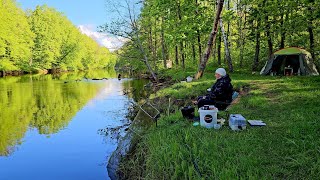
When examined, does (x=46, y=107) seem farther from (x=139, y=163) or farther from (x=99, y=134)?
(x=139, y=163)

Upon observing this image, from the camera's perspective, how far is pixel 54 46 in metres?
59.5

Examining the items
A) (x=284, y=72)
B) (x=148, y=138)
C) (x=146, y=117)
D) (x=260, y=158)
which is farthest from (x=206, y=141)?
(x=284, y=72)

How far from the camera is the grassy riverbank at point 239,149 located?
12.8 feet

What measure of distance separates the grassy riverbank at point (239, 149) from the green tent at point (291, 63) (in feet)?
31.4

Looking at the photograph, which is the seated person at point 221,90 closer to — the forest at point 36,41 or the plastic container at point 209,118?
the plastic container at point 209,118

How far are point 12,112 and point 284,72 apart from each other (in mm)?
15228

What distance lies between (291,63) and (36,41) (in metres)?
49.8

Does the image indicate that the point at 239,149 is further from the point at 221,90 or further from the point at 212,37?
the point at 212,37

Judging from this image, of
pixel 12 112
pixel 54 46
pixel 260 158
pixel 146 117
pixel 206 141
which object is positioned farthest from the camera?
pixel 54 46

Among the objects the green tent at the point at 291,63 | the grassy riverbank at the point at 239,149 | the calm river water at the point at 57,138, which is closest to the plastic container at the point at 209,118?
the grassy riverbank at the point at 239,149

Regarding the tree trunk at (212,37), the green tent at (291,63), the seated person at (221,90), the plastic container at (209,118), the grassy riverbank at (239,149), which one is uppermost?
the tree trunk at (212,37)

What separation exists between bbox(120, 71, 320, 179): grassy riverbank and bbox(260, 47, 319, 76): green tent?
31.4 feet

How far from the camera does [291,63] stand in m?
17.8

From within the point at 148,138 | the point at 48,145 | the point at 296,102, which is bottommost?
the point at 48,145
